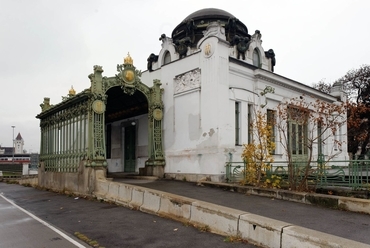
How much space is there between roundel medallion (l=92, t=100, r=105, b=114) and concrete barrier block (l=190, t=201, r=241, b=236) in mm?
8307

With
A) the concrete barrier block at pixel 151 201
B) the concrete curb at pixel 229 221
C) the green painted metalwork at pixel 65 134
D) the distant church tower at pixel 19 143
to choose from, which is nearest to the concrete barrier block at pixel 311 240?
the concrete curb at pixel 229 221

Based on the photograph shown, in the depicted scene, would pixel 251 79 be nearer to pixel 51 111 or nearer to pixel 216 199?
pixel 216 199

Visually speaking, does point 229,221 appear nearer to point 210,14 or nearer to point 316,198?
point 316,198

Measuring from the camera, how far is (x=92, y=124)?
1462 centimetres

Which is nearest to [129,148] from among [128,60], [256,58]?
[128,60]

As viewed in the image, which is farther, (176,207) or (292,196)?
(292,196)

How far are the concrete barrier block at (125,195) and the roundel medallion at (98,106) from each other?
460 centimetres

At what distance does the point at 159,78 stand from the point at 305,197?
35.8ft

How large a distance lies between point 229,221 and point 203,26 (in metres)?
15.7

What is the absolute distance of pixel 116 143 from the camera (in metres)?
22.4

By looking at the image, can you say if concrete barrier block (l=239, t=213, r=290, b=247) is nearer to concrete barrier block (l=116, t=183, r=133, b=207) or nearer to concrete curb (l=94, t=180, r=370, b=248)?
concrete curb (l=94, t=180, r=370, b=248)

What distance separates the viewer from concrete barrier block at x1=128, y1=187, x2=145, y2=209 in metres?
10.1

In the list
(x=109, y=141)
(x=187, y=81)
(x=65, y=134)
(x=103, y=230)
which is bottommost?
(x=103, y=230)

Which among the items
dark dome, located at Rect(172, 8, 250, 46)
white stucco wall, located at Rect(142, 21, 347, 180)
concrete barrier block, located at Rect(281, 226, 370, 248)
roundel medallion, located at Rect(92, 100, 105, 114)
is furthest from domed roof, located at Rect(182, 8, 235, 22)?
concrete barrier block, located at Rect(281, 226, 370, 248)
